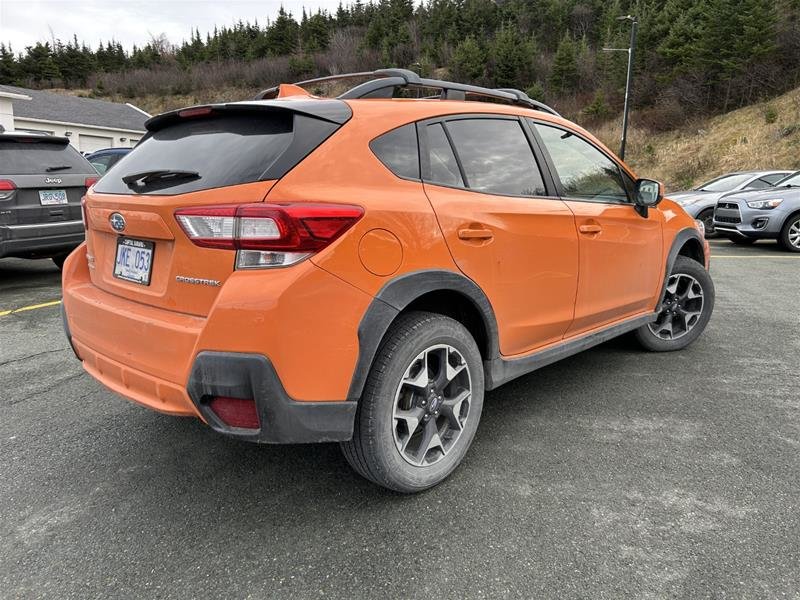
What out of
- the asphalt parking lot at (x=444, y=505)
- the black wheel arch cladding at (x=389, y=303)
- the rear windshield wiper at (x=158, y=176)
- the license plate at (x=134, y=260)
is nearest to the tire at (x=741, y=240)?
the asphalt parking lot at (x=444, y=505)

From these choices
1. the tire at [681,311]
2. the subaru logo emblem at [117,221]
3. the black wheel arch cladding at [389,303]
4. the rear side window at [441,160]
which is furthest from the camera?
the tire at [681,311]

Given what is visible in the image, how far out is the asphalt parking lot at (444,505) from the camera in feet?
6.18

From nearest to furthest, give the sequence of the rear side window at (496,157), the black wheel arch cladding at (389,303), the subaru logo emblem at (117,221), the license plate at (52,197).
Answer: the black wheel arch cladding at (389,303) → the subaru logo emblem at (117,221) → the rear side window at (496,157) → the license plate at (52,197)

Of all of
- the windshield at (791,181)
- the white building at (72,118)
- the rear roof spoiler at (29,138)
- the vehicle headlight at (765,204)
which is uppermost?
the white building at (72,118)

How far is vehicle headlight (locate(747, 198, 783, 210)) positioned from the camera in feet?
33.7

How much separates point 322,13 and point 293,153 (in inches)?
3578

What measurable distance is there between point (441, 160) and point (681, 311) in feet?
8.92

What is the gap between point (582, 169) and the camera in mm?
3301

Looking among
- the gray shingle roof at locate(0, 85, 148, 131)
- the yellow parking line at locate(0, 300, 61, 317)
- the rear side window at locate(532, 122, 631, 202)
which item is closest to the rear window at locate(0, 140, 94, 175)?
the yellow parking line at locate(0, 300, 61, 317)

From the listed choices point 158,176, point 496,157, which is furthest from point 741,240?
point 158,176

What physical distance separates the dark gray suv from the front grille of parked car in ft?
35.3

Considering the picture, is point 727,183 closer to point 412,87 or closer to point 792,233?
point 792,233

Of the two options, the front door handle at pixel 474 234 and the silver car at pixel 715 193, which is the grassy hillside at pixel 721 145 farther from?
the front door handle at pixel 474 234

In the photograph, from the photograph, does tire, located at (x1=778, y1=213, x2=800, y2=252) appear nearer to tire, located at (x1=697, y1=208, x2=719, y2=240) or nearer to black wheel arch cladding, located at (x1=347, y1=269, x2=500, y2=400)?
tire, located at (x1=697, y1=208, x2=719, y2=240)
